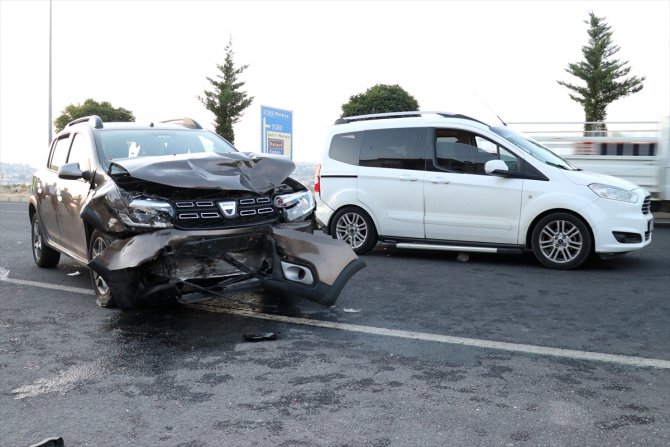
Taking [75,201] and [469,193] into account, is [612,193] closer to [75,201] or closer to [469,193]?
[469,193]

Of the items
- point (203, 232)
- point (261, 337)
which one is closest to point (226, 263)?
point (203, 232)

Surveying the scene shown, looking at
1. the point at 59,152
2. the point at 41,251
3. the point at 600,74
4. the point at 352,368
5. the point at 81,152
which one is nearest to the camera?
the point at 352,368

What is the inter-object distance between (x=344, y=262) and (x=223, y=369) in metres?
1.55

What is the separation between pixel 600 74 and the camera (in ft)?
151

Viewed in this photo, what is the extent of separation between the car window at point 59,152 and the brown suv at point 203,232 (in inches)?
55.2

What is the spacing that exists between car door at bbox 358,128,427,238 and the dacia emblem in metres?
4.16

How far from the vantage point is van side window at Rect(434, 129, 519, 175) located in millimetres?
8406

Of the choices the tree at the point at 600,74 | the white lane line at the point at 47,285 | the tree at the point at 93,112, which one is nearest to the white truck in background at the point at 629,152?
the white lane line at the point at 47,285

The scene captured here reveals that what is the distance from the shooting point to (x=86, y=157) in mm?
6312

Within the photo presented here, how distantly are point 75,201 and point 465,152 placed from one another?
15.9 ft

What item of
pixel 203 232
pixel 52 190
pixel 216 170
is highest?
pixel 216 170

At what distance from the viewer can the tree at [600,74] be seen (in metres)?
46.1

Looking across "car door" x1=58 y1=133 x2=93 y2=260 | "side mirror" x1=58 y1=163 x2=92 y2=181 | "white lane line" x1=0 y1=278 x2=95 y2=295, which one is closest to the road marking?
"car door" x1=58 y1=133 x2=93 y2=260

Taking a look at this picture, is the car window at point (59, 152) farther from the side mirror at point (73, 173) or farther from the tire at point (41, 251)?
the side mirror at point (73, 173)
